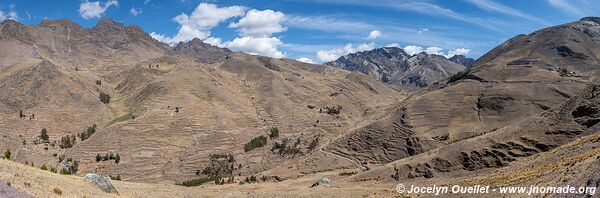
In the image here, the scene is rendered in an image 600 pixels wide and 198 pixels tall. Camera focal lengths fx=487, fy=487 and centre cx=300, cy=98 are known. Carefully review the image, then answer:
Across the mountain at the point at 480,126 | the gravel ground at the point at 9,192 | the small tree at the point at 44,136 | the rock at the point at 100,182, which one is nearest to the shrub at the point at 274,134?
the mountain at the point at 480,126

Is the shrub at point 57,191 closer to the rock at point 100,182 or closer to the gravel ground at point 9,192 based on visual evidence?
the gravel ground at point 9,192

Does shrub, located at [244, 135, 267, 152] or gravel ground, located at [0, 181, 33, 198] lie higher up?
gravel ground, located at [0, 181, 33, 198]

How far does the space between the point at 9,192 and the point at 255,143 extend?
123m

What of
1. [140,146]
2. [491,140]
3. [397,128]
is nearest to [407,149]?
[397,128]

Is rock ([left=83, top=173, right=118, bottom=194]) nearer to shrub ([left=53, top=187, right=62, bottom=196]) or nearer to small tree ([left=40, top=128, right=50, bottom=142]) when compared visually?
shrub ([left=53, top=187, right=62, bottom=196])

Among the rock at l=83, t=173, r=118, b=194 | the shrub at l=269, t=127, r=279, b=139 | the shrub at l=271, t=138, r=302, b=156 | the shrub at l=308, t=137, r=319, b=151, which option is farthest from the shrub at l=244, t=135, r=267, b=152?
the rock at l=83, t=173, r=118, b=194

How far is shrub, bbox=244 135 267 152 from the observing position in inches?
5807

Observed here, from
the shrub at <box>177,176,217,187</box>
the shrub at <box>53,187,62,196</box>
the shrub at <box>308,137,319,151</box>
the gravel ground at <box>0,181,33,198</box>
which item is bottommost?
the shrub at <box>177,176,217,187</box>

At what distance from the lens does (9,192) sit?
1107 inches

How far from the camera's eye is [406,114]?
12412 cm

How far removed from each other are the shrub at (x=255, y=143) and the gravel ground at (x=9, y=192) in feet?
385

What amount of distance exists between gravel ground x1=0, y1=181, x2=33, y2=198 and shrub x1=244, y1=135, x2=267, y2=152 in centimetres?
11729

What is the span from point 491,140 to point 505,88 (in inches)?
2146

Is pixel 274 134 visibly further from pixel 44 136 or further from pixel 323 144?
pixel 44 136
